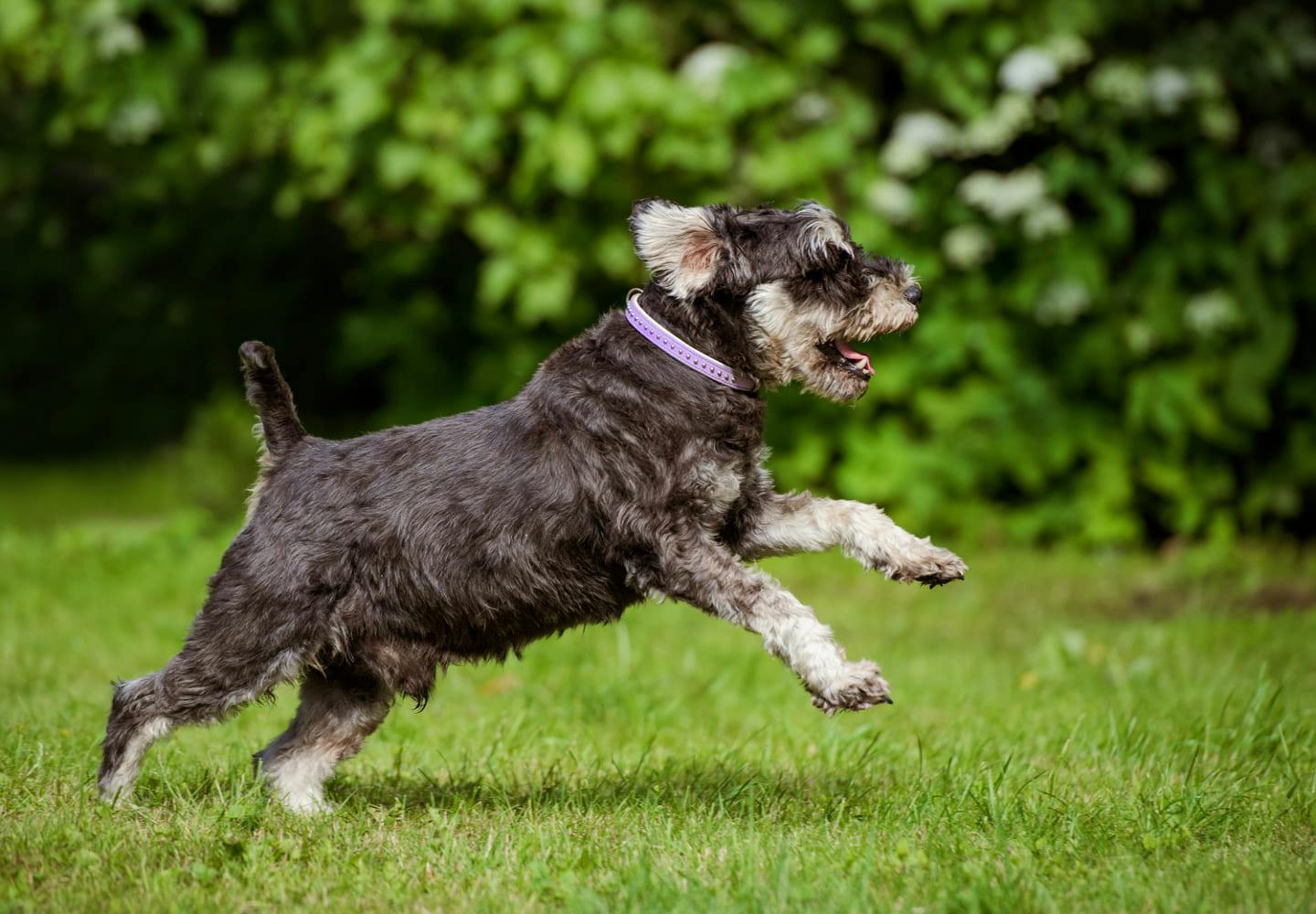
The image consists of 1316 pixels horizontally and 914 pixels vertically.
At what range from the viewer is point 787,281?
4473mm

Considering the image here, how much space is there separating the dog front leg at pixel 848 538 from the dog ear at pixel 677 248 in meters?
0.69

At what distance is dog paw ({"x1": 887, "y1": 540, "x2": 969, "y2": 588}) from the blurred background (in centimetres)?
478

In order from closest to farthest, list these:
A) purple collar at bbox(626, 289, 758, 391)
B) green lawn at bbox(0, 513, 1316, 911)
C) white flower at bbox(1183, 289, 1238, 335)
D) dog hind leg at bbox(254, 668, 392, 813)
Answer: green lawn at bbox(0, 513, 1316, 911), purple collar at bbox(626, 289, 758, 391), dog hind leg at bbox(254, 668, 392, 813), white flower at bbox(1183, 289, 1238, 335)

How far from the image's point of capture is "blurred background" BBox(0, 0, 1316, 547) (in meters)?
8.62

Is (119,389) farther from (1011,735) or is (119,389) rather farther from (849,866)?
(849,866)

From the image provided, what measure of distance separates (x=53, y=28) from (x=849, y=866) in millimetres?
7472

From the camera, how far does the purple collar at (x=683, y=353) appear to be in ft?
14.1

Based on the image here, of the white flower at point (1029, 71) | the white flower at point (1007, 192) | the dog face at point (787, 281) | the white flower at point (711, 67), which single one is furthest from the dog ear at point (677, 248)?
the white flower at point (1007, 192)

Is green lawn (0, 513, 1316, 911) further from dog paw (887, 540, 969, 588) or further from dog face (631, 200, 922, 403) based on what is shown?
dog face (631, 200, 922, 403)

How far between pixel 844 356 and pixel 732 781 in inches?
53.5

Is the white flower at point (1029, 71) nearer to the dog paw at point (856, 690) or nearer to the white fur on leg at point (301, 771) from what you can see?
the dog paw at point (856, 690)

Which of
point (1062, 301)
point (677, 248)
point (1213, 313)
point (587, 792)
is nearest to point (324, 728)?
point (587, 792)

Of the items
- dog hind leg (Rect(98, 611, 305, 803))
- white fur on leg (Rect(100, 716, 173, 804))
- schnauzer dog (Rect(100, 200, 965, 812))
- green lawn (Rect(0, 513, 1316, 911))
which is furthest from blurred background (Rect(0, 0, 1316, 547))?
white fur on leg (Rect(100, 716, 173, 804))

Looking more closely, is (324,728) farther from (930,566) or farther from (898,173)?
(898,173)
